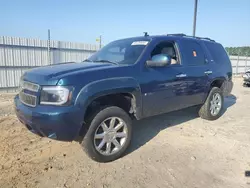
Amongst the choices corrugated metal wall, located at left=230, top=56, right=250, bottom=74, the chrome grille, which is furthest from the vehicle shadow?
corrugated metal wall, located at left=230, top=56, right=250, bottom=74

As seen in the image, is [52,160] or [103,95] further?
[52,160]

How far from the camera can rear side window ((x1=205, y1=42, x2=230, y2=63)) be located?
560cm

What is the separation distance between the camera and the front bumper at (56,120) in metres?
2.83

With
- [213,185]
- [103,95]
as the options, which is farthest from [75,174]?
[213,185]

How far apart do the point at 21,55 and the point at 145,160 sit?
24.7 feet

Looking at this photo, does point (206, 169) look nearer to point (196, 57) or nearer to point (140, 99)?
point (140, 99)

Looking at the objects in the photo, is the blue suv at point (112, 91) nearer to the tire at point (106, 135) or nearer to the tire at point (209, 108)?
the tire at point (106, 135)

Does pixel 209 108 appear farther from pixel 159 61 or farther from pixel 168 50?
pixel 159 61

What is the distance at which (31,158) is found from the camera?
350 centimetres

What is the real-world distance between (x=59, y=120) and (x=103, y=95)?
2.35ft

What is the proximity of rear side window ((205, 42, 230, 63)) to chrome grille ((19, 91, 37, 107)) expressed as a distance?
4.36 m

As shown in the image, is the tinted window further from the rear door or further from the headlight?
the headlight

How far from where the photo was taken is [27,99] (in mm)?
3154

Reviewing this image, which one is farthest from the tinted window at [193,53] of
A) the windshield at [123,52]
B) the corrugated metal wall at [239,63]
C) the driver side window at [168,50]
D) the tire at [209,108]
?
the corrugated metal wall at [239,63]
